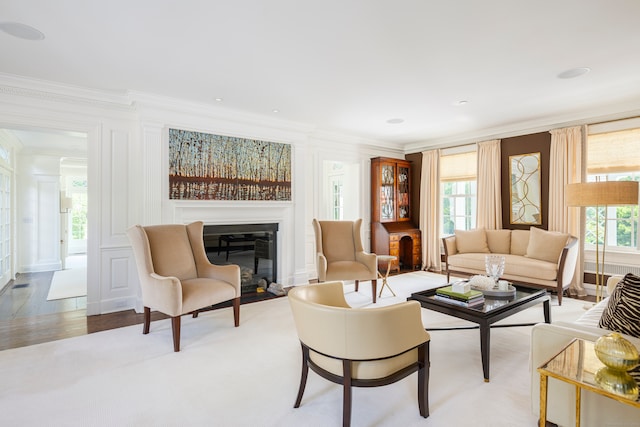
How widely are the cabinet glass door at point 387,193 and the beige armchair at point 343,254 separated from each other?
5.56ft

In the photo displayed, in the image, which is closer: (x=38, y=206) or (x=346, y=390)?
(x=346, y=390)

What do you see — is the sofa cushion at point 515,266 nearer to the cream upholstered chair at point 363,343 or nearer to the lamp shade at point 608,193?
the lamp shade at point 608,193

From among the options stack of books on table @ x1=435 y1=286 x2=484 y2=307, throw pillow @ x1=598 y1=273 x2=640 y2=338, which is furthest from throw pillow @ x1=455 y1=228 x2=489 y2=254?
throw pillow @ x1=598 y1=273 x2=640 y2=338

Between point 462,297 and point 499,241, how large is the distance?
10.3 feet

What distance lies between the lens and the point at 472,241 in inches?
217

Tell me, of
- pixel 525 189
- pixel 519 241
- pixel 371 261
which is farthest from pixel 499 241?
pixel 371 261

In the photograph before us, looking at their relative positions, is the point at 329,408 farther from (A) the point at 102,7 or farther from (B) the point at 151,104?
(B) the point at 151,104

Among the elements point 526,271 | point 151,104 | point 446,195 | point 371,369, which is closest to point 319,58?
point 151,104

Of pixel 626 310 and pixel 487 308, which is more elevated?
pixel 626 310

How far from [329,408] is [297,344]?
1009 mm

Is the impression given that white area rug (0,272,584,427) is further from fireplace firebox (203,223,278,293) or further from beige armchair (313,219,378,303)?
fireplace firebox (203,223,278,293)

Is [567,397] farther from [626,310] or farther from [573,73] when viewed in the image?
[573,73]

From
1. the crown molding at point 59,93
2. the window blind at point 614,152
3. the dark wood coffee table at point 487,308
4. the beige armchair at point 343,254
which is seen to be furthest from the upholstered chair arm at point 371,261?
the crown molding at point 59,93

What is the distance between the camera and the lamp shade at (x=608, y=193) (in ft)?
11.7
